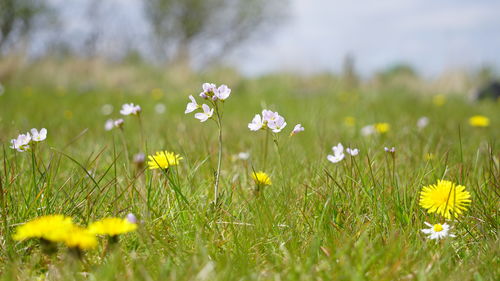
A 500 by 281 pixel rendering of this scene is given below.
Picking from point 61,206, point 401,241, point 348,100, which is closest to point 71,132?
point 61,206

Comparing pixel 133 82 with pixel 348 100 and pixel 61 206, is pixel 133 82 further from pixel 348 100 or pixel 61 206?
pixel 61 206

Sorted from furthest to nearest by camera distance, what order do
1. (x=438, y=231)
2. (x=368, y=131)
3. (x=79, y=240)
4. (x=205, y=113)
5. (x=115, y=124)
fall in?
(x=368, y=131) < (x=115, y=124) < (x=205, y=113) < (x=438, y=231) < (x=79, y=240)

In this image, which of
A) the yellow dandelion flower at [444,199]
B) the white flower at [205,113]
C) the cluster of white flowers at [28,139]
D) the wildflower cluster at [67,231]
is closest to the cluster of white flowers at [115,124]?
the cluster of white flowers at [28,139]

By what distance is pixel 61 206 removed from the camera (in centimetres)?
138

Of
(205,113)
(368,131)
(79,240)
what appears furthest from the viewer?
(368,131)

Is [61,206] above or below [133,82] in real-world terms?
below

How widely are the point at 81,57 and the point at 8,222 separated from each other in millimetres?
12721

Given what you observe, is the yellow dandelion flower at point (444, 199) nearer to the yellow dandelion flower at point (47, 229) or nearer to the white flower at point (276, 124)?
the white flower at point (276, 124)

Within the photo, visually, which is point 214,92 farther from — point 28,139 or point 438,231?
point 438,231

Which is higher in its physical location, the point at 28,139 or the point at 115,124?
the point at 115,124

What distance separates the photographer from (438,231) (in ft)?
4.16

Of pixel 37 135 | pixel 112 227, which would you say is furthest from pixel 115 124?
pixel 112 227

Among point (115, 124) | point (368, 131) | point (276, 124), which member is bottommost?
point (276, 124)

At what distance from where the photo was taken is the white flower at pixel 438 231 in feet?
4.04
